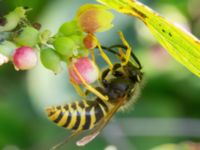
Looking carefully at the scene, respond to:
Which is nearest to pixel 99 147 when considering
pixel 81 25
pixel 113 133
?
pixel 113 133

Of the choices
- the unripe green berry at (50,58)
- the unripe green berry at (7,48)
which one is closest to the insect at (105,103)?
the unripe green berry at (50,58)

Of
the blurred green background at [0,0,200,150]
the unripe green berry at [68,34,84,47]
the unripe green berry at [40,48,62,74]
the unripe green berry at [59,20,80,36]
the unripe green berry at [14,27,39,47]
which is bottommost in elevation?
the blurred green background at [0,0,200,150]

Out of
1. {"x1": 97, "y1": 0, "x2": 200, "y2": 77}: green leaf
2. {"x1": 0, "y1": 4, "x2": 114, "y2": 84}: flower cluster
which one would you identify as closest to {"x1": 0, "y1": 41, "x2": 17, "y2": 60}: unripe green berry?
{"x1": 0, "y1": 4, "x2": 114, "y2": 84}: flower cluster

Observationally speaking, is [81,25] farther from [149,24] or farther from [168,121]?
[168,121]

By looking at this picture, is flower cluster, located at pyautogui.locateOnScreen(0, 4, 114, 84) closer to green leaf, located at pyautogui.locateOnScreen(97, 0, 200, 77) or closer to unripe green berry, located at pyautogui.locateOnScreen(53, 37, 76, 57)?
unripe green berry, located at pyautogui.locateOnScreen(53, 37, 76, 57)

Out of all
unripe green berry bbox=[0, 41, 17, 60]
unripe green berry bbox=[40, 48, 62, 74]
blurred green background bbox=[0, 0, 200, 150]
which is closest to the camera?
unripe green berry bbox=[0, 41, 17, 60]
